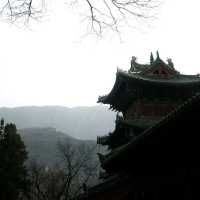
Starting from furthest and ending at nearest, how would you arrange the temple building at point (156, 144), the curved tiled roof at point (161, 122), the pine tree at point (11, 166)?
the pine tree at point (11, 166) < the temple building at point (156, 144) < the curved tiled roof at point (161, 122)

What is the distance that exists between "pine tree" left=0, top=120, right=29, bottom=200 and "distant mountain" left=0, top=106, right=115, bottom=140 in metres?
107

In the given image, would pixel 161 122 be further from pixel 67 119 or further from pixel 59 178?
pixel 67 119

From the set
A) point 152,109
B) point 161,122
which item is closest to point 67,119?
point 152,109

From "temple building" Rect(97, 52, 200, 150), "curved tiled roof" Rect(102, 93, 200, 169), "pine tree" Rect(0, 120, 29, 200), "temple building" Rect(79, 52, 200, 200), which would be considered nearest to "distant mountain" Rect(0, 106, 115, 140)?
"pine tree" Rect(0, 120, 29, 200)

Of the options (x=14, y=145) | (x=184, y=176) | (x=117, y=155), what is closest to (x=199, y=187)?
(x=184, y=176)

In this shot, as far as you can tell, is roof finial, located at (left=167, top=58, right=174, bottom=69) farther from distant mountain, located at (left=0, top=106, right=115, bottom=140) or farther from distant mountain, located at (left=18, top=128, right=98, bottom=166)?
distant mountain, located at (left=0, top=106, right=115, bottom=140)

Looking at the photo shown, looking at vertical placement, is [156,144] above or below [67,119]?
above

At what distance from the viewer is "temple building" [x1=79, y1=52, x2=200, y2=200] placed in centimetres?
654

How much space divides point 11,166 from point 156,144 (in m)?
24.4

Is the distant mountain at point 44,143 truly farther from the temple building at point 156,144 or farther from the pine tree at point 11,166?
the temple building at point 156,144

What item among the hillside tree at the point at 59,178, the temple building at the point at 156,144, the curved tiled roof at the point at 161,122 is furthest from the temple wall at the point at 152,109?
the curved tiled roof at the point at 161,122

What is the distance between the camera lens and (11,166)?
29.4 meters

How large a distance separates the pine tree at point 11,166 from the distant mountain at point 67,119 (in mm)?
106705

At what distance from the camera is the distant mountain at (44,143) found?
83.2 metres
